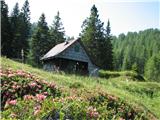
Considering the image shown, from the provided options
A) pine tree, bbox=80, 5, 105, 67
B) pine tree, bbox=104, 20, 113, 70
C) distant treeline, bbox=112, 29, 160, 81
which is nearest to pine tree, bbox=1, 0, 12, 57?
pine tree, bbox=80, 5, 105, 67

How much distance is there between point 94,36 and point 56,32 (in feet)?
27.5

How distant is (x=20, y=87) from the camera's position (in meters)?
10.6

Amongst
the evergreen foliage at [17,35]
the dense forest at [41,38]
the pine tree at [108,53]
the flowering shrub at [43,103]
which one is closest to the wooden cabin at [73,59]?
the dense forest at [41,38]

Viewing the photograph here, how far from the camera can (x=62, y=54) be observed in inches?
1566

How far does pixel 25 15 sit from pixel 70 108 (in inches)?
2801

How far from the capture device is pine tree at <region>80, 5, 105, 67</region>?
62.0 metres

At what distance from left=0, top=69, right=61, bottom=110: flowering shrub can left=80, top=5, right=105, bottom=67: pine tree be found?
49.2 meters

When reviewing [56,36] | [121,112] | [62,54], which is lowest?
[121,112]

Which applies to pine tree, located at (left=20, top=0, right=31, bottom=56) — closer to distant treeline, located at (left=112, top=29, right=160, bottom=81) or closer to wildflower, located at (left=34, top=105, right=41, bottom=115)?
distant treeline, located at (left=112, top=29, right=160, bottom=81)

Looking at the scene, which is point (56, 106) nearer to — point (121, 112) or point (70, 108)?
point (70, 108)

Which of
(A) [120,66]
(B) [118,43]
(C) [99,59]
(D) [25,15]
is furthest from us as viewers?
(B) [118,43]

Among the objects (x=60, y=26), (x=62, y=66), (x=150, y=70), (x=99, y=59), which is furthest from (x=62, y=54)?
(x=150, y=70)

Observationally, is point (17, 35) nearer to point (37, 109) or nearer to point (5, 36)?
point (5, 36)

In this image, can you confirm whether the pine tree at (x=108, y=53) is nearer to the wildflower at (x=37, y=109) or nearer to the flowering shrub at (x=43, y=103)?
the flowering shrub at (x=43, y=103)
